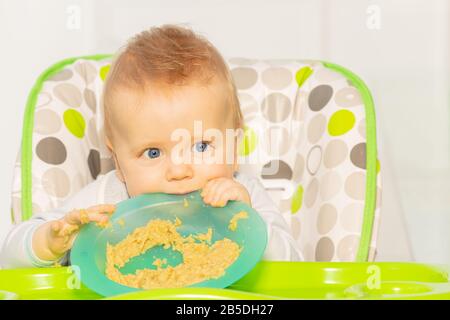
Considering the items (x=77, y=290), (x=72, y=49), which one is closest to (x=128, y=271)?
(x=77, y=290)

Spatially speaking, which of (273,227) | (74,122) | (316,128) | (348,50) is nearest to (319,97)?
(316,128)

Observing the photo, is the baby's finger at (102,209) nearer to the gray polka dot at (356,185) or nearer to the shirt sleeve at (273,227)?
the shirt sleeve at (273,227)

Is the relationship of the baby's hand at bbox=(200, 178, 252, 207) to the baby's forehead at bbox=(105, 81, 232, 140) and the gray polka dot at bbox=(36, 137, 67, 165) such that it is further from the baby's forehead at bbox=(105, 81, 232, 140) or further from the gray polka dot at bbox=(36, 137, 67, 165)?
the gray polka dot at bbox=(36, 137, 67, 165)

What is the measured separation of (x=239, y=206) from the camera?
858mm

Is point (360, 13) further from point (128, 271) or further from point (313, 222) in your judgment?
point (128, 271)

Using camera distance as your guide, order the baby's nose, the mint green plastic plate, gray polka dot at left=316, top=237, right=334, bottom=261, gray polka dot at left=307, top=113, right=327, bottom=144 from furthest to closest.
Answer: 1. gray polka dot at left=307, top=113, right=327, bottom=144
2. gray polka dot at left=316, top=237, right=334, bottom=261
3. the baby's nose
4. the mint green plastic plate

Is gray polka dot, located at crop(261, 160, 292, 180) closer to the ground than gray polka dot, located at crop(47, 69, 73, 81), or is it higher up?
closer to the ground

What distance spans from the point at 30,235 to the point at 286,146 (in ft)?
1.44

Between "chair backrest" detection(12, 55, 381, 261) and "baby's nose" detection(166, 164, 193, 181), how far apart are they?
0.79 ft

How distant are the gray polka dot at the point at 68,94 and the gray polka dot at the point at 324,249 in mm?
424

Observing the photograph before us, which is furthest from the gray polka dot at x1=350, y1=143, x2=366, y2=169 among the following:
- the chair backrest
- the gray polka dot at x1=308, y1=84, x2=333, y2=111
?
the gray polka dot at x1=308, y1=84, x2=333, y2=111

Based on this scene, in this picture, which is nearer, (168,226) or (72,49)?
(168,226)

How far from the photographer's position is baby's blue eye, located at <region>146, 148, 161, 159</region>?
952 millimetres
